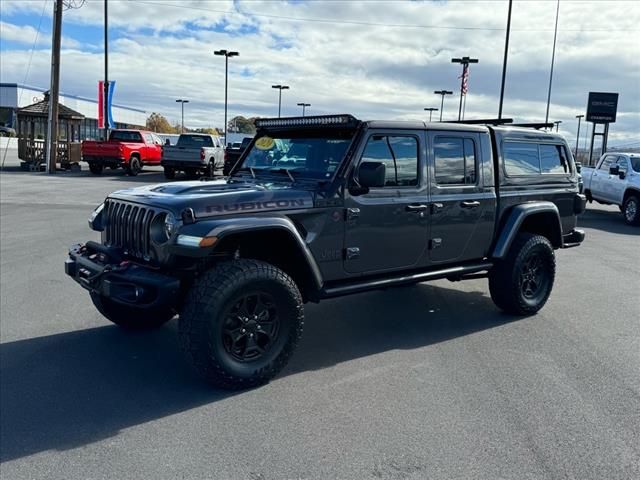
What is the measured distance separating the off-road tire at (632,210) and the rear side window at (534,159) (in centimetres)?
966

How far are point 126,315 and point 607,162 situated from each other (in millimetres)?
15736

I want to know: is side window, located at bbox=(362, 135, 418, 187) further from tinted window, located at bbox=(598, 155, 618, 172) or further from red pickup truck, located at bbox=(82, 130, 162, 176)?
red pickup truck, located at bbox=(82, 130, 162, 176)

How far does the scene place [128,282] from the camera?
4.04 m

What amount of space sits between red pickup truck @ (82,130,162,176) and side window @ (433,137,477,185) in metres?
22.7

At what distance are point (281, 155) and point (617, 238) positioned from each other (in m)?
10.0

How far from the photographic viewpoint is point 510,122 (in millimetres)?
6602

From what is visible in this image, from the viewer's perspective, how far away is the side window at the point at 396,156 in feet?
16.1

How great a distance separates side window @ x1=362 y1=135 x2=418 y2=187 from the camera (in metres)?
4.92

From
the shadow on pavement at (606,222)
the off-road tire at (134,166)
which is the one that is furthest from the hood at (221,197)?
the off-road tire at (134,166)

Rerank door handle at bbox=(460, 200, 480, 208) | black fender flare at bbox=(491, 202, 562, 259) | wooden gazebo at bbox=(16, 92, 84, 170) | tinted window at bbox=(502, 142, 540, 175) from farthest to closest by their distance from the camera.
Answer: wooden gazebo at bbox=(16, 92, 84, 170), tinted window at bbox=(502, 142, 540, 175), black fender flare at bbox=(491, 202, 562, 259), door handle at bbox=(460, 200, 480, 208)

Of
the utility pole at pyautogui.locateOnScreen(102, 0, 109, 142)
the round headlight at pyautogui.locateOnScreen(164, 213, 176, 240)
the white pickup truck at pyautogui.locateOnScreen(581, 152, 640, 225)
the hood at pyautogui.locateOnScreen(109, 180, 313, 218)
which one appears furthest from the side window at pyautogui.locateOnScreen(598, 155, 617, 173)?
the utility pole at pyautogui.locateOnScreen(102, 0, 109, 142)

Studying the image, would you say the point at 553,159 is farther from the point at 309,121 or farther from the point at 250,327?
the point at 250,327

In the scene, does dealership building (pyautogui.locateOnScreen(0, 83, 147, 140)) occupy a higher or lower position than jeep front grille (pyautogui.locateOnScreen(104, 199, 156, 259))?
higher

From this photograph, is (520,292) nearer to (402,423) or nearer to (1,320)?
(402,423)
